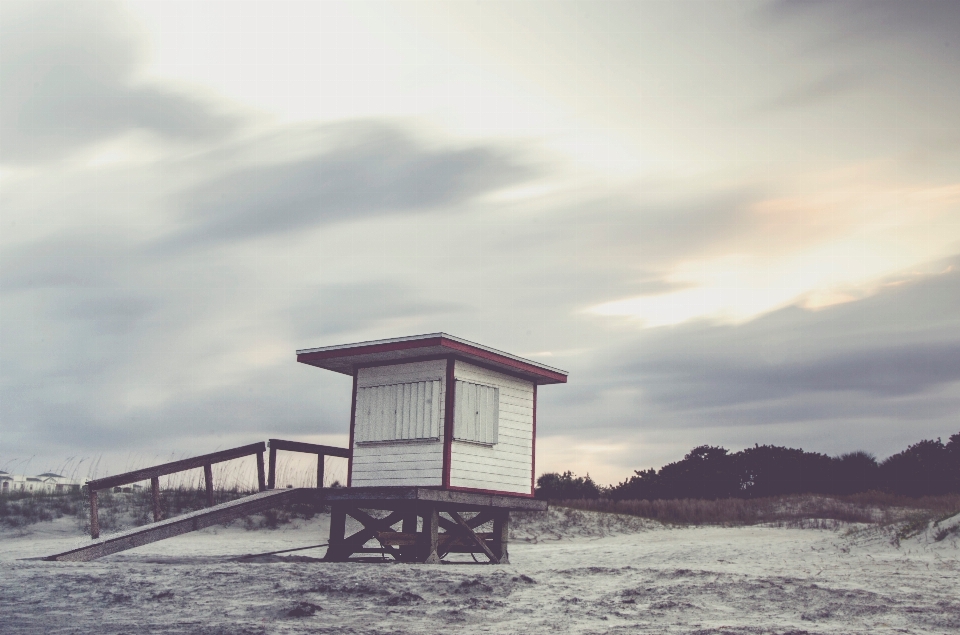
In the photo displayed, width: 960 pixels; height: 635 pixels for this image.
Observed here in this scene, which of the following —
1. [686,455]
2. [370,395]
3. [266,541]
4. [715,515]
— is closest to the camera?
[370,395]

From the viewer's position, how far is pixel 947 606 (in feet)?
36.0

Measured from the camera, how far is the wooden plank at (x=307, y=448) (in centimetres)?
1838

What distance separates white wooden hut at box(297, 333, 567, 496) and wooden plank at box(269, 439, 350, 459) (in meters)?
1.33

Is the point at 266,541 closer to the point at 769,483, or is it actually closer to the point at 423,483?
the point at 423,483

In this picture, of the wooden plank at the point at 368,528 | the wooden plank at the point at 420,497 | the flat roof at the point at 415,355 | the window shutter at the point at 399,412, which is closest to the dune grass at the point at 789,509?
the wooden plank at the point at 420,497

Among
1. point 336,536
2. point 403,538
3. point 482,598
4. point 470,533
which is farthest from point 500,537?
point 482,598

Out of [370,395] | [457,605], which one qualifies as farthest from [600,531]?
[457,605]

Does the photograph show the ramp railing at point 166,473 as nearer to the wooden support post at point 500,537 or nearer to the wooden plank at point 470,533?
the wooden plank at point 470,533

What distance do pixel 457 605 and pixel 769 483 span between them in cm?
3762

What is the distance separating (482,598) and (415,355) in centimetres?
654

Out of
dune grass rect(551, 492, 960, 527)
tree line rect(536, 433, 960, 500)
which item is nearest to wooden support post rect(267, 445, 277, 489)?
dune grass rect(551, 492, 960, 527)

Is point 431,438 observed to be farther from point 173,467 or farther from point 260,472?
point 173,467

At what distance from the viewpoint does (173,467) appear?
1645 cm

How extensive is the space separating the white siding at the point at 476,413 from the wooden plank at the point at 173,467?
174 inches
